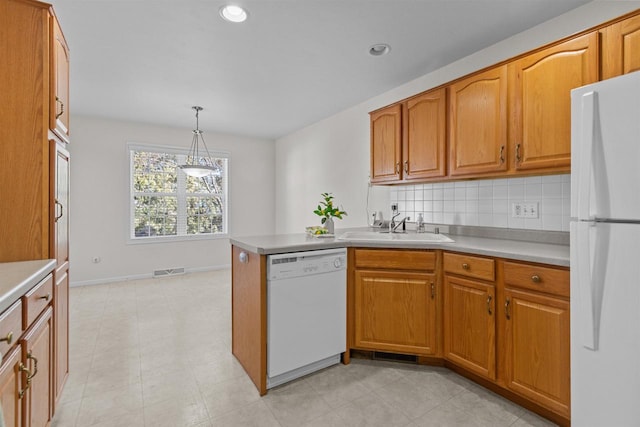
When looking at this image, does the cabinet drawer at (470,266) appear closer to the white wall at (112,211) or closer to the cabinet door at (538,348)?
the cabinet door at (538,348)

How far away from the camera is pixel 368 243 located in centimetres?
222

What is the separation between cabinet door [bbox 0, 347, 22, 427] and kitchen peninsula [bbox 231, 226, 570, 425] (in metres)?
1.06

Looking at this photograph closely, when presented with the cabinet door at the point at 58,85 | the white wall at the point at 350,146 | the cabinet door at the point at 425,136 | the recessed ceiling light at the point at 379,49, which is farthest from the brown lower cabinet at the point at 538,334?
the cabinet door at the point at 58,85

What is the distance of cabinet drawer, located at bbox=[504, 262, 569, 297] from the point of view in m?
1.54

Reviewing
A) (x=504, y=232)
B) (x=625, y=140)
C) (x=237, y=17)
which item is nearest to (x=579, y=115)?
(x=625, y=140)

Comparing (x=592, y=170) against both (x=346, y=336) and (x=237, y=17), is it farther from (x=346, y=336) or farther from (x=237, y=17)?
(x=237, y=17)

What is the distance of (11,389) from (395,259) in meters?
1.96

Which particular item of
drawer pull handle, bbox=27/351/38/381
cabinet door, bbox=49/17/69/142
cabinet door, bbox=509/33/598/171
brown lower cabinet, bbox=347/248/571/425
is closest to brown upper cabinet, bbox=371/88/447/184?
cabinet door, bbox=509/33/598/171

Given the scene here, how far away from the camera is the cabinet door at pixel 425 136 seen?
94.7 inches

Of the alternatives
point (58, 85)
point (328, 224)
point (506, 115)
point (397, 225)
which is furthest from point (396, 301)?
point (58, 85)

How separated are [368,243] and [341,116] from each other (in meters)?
2.52

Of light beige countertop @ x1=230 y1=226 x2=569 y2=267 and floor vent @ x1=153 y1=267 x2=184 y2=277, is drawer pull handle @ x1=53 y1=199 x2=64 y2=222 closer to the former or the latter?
light beige countertop @ x1=230 y1=226 x2=569 y2=267

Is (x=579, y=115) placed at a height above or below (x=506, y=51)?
below

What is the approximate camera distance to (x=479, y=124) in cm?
218
